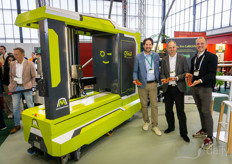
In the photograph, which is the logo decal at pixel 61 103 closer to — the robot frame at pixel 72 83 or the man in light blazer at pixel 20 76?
the robot frame at pixel 72 83

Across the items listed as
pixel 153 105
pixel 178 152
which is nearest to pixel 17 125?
pixel 153 105

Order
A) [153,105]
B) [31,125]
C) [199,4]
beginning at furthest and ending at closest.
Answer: [199,4] < [153,105] < [31,125]

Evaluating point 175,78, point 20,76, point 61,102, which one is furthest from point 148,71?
point 20,76

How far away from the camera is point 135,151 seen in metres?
2.47

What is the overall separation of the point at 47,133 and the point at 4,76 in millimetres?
2715

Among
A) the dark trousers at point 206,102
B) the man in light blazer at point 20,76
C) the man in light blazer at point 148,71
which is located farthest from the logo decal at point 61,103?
the dark trousers at point 206,102

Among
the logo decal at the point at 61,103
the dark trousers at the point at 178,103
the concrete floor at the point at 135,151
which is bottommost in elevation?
the concrete floor at the point at 135,151

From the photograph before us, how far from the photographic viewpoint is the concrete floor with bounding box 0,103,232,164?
2248mm

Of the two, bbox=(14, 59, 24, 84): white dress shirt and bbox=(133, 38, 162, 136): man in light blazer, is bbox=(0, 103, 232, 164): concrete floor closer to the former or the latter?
bbox=(133, 38, 162, 136): man in light blazer

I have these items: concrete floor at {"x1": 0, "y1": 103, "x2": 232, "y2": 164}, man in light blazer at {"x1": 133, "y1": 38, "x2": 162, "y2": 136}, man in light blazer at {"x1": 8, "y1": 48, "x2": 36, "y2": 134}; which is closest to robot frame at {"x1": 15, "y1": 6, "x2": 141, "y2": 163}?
concrete floor at {"x1": 0, "y1": 103, "x2": 232, "y2": 164}

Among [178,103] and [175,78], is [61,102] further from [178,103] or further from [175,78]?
[178,103]

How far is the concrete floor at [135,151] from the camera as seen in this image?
2.25 metres

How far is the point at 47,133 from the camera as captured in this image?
191cm

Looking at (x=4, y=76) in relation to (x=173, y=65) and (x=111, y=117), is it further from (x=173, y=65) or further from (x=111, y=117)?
(x=173, y=65)
